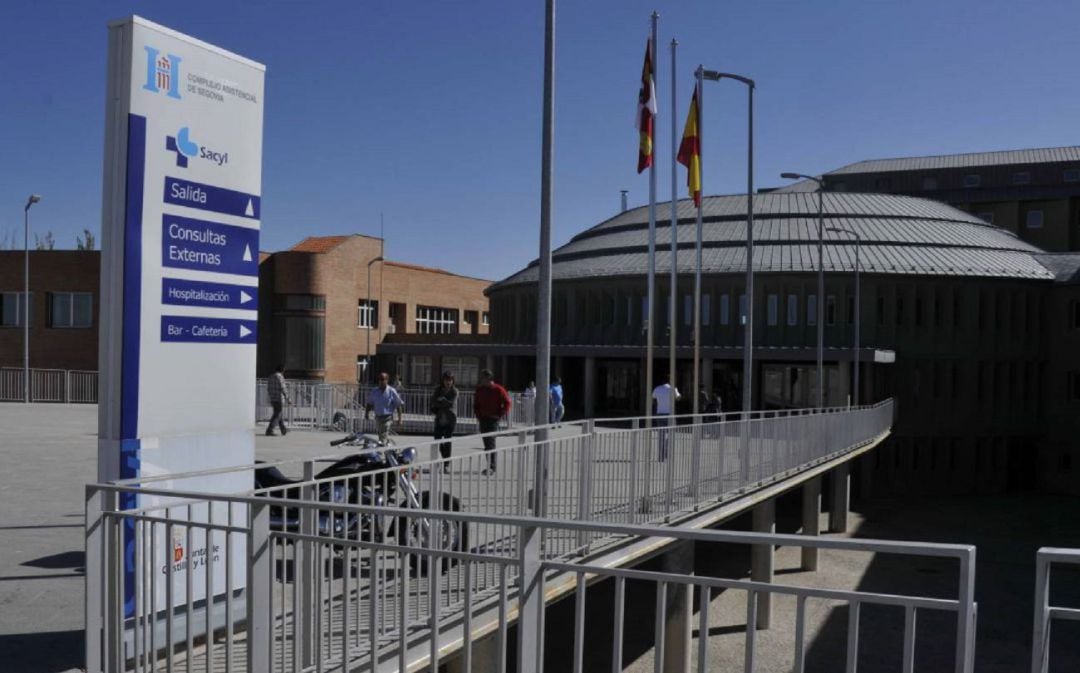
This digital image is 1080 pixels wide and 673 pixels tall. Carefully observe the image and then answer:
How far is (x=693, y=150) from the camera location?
70.6 ft

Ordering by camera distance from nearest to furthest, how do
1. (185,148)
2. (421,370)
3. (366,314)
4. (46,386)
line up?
1. (185,148)
2. (46,386)
3. (421,370)
4. (366,314)

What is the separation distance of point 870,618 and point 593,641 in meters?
6.60

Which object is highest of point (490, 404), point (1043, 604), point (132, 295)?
point (132, 295)

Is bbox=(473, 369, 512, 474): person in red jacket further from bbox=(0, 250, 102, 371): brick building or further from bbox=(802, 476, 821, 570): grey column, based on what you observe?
bbox=(0, 250, 102, 371): brick building

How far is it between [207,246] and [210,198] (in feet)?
1.20

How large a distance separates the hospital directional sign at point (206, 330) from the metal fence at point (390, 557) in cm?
104

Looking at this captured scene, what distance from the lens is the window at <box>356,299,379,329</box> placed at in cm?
5747

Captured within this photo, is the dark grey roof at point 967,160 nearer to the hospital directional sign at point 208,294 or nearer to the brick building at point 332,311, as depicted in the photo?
the brick building at point 332,311

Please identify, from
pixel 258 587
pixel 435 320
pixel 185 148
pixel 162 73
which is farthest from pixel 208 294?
pixel 435 320

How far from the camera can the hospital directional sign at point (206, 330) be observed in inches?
282

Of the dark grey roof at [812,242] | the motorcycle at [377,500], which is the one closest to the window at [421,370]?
the dark grey roof at [812,242]

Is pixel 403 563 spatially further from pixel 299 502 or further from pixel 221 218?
pixel 221 218

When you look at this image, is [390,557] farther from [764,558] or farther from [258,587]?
[764,558]

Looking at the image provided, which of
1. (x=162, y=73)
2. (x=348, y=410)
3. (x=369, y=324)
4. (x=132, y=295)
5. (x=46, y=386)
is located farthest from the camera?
(x=369, y=324)
